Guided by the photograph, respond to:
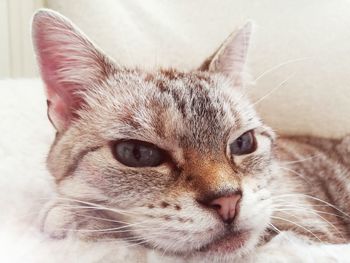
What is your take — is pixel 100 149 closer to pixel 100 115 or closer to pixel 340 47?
pixel 100 115

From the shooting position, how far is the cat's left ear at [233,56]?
1192mm

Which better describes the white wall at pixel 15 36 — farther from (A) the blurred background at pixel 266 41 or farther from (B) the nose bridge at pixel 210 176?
(B) the nose bridge at pixel 210 176

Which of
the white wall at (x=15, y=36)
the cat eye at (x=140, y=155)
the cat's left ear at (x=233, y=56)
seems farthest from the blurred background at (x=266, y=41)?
the cat eye at (x=140, y=155)

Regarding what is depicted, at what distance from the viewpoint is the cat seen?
854 mm

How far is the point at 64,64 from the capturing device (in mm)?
1064

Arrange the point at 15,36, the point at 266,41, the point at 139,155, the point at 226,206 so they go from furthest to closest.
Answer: the point at 15,36, the point at 266,41, the point at 139,155, the point at 226,206

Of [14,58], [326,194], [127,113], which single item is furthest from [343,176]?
[14,58]

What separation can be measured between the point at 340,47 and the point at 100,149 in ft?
3.31

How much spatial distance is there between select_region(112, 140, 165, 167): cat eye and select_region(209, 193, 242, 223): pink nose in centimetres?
14

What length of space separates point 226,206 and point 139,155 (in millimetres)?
188

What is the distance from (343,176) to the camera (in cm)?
149

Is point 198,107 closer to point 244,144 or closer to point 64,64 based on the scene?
point 244,144

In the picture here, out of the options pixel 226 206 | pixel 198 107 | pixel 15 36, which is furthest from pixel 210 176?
pixel 15 36

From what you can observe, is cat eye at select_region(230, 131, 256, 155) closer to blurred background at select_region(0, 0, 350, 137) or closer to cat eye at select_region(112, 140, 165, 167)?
cat eye at select_region(112, 140, 165, 167)
